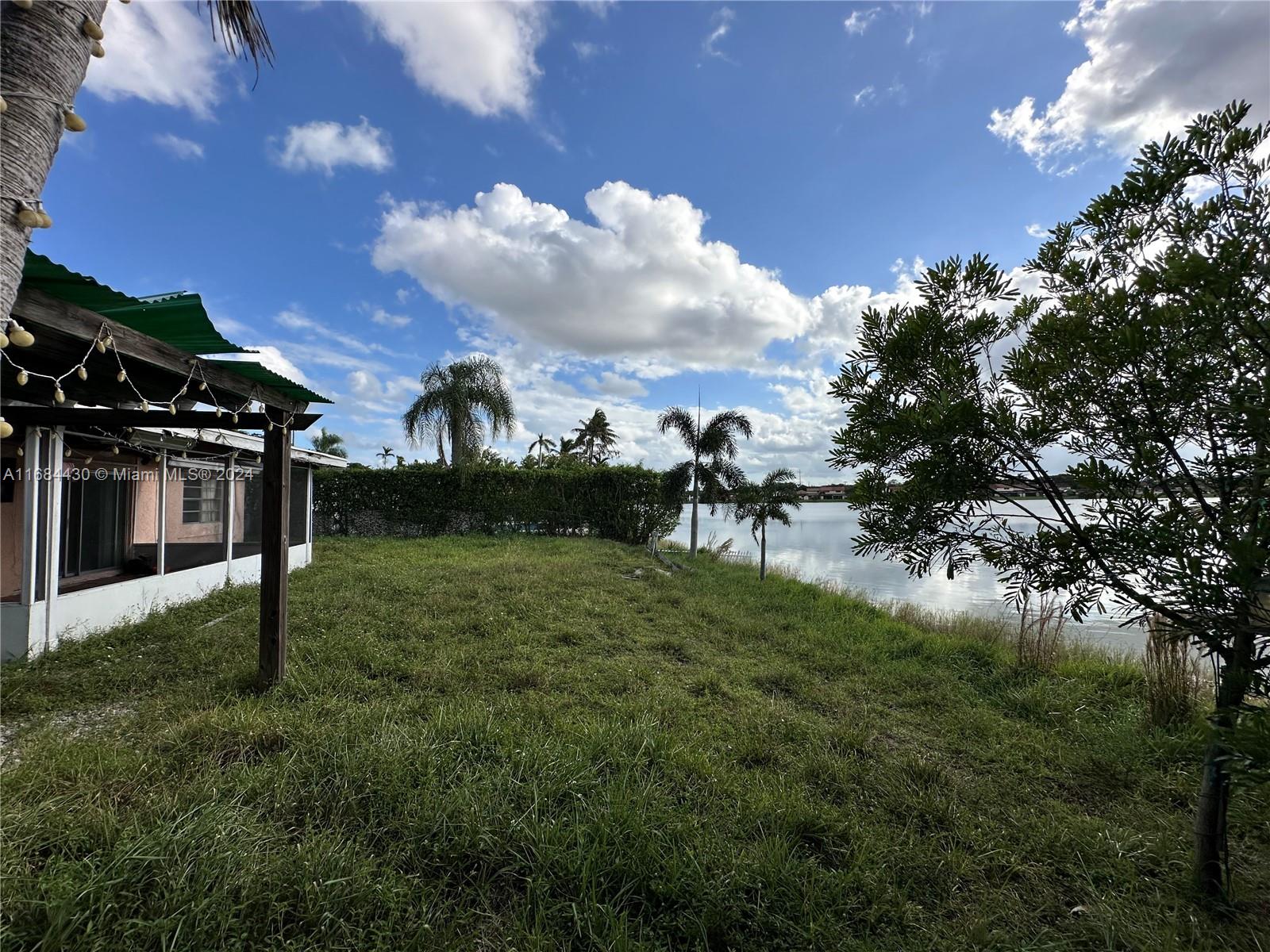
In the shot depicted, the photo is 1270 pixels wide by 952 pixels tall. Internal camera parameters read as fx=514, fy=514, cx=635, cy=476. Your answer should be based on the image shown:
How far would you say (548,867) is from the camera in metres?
2.25

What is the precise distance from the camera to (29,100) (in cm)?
125

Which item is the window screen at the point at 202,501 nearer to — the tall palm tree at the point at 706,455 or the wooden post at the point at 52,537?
the wooden post at the point at 52,537

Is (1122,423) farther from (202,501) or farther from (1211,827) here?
(202,501)

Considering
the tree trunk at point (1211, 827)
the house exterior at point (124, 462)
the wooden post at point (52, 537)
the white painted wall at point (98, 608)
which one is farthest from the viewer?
the wooden post at point (52, 537)

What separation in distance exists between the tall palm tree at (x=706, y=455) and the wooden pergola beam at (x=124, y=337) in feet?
40.7

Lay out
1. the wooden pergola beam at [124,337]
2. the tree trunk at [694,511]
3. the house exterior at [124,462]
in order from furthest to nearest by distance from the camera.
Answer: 1. the tree trunk at [694,511]
2. the house exterior at [124,462]
3. the wooden pergola beam at [124,337]

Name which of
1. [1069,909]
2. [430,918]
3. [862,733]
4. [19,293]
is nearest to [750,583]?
[862,733]

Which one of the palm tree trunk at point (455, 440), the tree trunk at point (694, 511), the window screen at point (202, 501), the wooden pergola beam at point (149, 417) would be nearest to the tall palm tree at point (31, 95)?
the wooden pergola beam at point (149, 417)

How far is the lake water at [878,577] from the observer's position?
774 cm

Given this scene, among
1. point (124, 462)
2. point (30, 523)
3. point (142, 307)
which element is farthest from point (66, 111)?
point (124, 462)

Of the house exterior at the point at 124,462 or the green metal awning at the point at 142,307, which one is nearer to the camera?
the green metal awning at the point at 142,307

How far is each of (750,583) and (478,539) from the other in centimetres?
792

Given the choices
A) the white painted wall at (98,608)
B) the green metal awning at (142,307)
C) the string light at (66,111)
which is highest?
the string light at (66,111)

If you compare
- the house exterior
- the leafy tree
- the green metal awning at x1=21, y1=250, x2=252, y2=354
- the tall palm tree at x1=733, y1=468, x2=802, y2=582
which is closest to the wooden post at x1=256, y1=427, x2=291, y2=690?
the house exterior
